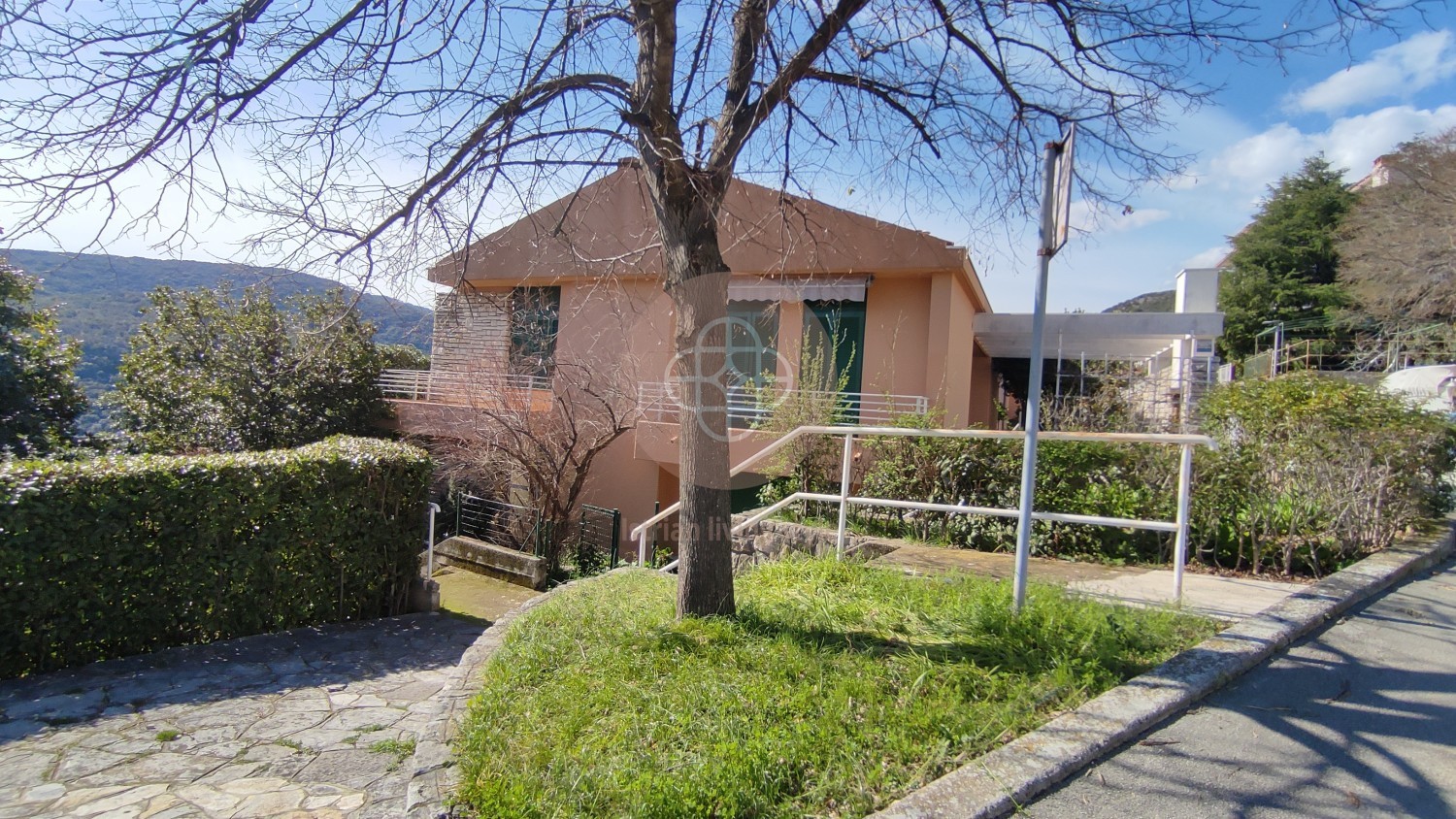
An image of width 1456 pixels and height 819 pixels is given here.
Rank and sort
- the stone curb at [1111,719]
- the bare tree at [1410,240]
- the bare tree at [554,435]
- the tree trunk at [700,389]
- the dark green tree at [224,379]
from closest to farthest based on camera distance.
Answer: the stone curb at [1111,719]
the tree trunk at [700,389]
the bare tree at [554,435]
the dark green tree at [224,379]
the bare tree at [1410,240]

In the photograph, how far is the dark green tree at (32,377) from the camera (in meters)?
10.5

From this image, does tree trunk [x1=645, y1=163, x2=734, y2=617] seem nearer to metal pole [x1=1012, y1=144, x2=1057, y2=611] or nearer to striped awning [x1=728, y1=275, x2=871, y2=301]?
metal pole [x1=1012, y1=144, x2=1057, y2=611]

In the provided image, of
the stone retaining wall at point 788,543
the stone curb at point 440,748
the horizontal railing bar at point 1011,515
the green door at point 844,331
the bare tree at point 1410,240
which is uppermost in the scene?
the bare tree at point 1410,240

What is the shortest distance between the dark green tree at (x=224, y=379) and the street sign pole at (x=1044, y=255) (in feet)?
39.4

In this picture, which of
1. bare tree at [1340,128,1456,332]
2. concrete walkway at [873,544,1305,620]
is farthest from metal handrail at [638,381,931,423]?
bare tree at [1340,128,1456,332]

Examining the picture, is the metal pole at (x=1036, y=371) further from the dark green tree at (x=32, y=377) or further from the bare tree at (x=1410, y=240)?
the bare tree at (x=1410, y=240)

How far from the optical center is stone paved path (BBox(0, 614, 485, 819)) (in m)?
3.53

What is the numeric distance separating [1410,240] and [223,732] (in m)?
29.9

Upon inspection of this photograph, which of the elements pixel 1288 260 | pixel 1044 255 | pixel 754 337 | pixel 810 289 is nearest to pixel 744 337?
pixel 754 337

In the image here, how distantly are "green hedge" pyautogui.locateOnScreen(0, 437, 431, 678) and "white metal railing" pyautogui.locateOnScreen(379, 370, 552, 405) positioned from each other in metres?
3.20

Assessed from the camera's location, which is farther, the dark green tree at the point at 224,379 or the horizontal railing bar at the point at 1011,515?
the dark green tree at the point at 224,379

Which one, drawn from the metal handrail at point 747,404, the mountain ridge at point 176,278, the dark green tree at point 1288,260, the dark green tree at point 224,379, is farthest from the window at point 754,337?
the dark green tree at point 1288,260

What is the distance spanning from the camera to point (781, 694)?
3.11 meters

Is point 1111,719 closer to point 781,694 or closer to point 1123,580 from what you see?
point 781,694
